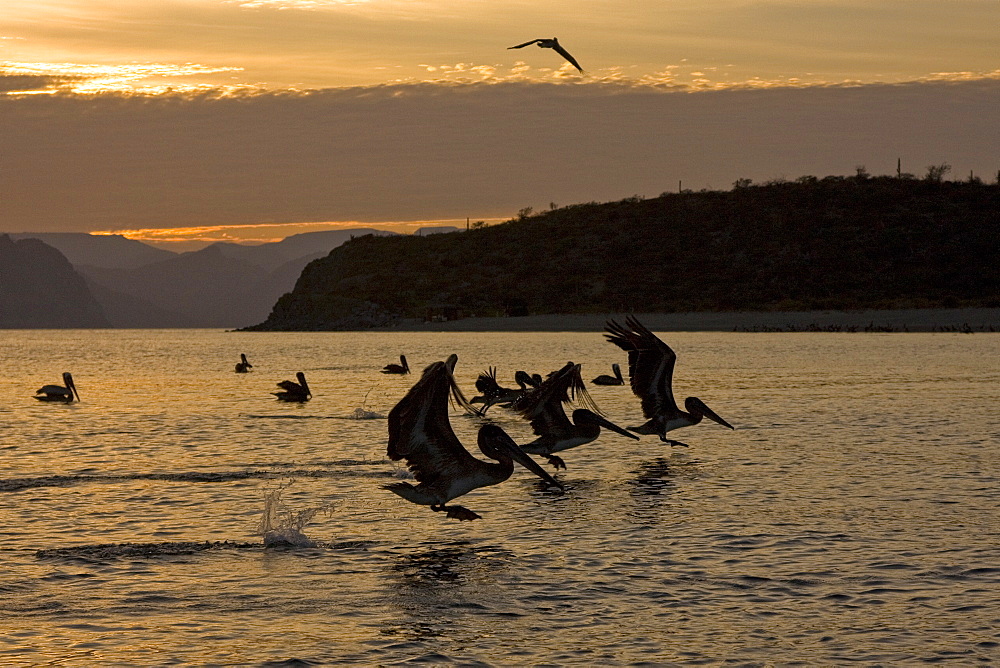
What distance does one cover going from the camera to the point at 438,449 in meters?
12.0

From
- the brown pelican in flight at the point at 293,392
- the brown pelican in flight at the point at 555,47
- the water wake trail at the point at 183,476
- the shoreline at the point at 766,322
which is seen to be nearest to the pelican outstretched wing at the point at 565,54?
the brown pelican in flight at the point at 555,47

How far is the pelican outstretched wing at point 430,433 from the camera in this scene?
11.3 m

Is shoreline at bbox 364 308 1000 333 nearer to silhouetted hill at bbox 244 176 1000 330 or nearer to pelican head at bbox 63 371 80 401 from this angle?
silhouetted hill at bbox 244 176 1000 330

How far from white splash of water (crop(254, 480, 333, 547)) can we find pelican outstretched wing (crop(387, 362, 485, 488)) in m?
1.35

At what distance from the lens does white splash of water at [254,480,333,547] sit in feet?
40.2

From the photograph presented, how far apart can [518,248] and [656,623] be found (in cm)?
12714

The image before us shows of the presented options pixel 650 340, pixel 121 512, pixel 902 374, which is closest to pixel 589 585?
pixel 121 512

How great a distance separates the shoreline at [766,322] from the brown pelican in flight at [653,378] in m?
57.5

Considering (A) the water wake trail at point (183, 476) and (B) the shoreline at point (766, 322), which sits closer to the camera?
(A) the water wake trail at point (183, 476)

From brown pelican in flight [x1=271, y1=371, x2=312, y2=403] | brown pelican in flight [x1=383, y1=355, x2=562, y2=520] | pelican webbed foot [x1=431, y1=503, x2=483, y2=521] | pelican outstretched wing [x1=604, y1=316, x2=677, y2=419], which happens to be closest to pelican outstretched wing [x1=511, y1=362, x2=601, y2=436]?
pelican outstretched wing [x1=604, y1=316, x2=677, y2=419]

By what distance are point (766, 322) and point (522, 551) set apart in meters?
76.7

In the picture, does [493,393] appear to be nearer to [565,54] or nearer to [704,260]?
[565,54]

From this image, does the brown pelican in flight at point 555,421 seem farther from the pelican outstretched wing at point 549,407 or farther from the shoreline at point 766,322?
the shoreline at point 766,322

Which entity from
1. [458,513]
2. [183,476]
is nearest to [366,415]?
[183,476]
